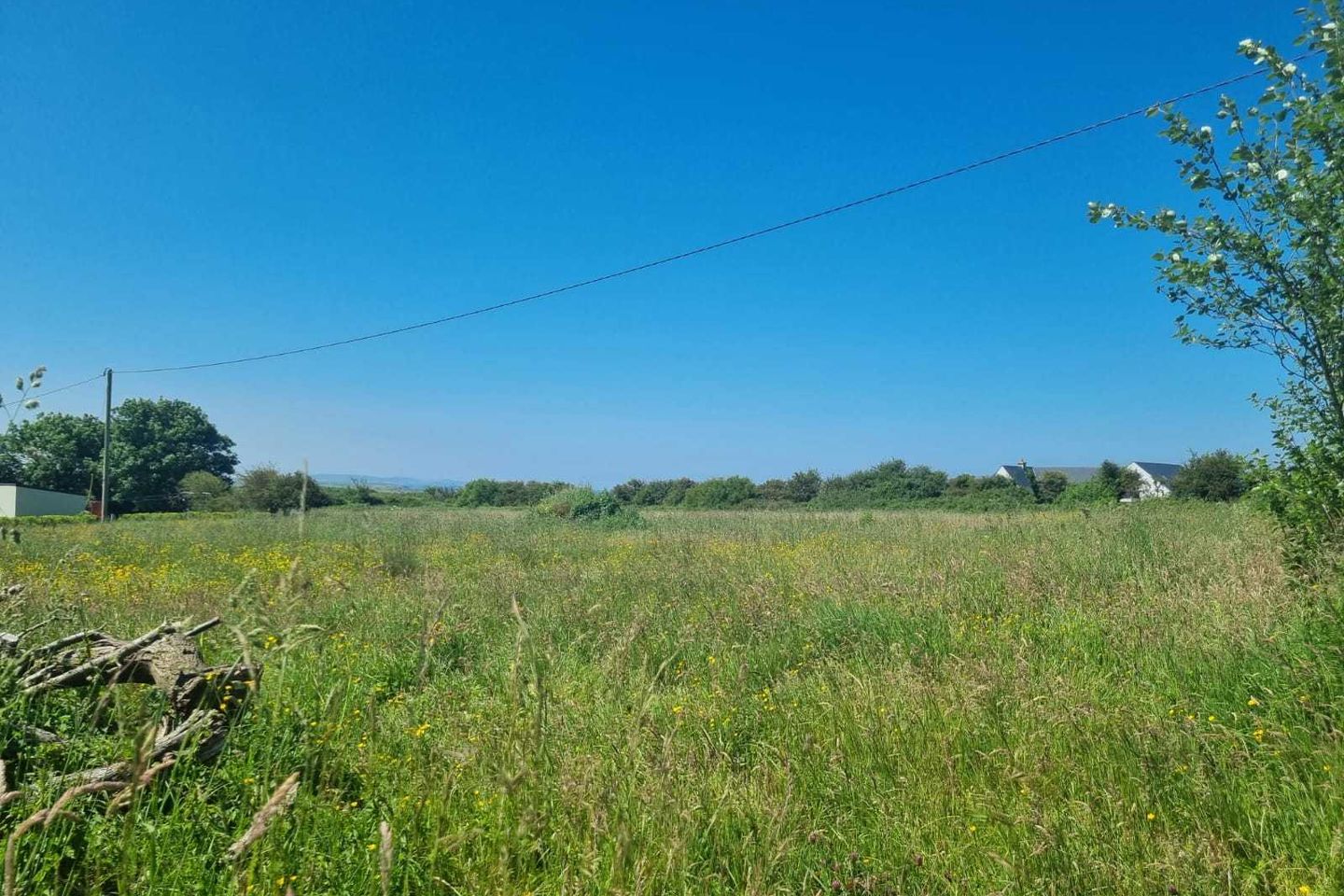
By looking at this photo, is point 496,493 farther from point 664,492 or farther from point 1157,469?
point 1157,469

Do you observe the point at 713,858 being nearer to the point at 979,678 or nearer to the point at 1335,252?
the point at 979,678

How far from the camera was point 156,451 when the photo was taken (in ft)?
168

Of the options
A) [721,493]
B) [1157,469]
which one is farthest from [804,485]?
[1157,469]

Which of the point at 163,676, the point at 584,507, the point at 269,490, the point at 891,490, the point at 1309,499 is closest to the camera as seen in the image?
the point at 163,676

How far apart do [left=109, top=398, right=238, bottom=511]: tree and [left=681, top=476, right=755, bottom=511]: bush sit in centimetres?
3410

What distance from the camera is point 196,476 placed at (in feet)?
135

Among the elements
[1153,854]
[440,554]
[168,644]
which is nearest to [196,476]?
[440,554]

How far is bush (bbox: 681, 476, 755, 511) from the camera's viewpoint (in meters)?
41.9

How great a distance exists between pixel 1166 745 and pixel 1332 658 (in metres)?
1.24

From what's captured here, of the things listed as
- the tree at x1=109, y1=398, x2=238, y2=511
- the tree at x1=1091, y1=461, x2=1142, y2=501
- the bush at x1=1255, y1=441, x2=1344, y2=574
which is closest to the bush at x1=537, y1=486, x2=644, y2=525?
the bush at x1=1255, y1=441, x2=1344, y2=574

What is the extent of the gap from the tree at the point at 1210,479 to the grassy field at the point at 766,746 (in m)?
27.0

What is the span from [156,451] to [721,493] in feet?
138

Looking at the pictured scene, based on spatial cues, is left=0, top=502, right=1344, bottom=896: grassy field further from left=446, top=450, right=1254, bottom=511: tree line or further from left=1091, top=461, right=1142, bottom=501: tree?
left=1091, top=461, right=1142, bottom=501: tree

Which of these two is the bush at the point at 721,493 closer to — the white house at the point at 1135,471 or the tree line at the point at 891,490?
the tree line at the point at 891,490
